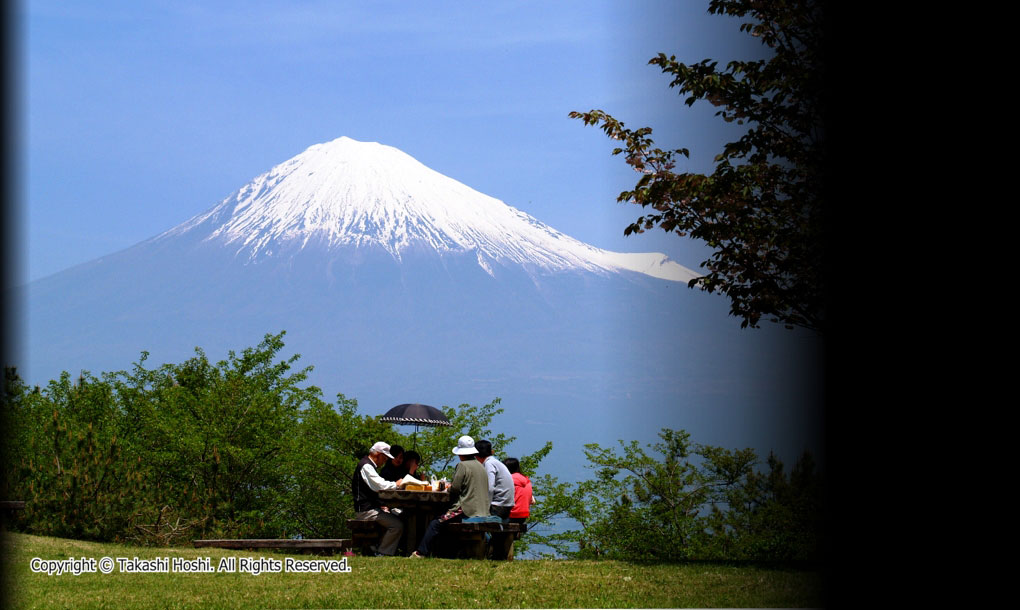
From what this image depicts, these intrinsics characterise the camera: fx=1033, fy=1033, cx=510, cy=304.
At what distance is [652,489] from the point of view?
52.0ft

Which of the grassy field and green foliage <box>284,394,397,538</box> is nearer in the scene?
the grassy field

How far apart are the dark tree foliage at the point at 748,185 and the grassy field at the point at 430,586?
6.91ft

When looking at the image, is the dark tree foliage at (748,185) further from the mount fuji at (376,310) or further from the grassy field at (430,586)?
the mount fuji at (376,310)

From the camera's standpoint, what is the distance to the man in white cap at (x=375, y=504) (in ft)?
33.7

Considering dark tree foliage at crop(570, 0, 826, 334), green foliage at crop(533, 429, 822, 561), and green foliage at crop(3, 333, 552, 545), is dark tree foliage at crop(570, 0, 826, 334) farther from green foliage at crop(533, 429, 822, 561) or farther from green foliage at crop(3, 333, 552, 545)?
green foliage at crop(3, 333, 552, 545)

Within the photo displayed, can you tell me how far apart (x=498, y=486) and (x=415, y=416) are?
5207mm

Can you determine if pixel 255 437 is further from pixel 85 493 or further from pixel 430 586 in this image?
pixel 430 586

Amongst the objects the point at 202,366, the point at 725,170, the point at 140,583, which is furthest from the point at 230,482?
the point at 725,170

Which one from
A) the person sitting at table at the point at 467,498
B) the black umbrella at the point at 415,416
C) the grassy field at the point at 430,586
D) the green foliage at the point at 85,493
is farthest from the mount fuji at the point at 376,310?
the grassy field at the point at 430,586

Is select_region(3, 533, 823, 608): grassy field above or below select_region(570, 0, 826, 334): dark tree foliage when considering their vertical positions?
below

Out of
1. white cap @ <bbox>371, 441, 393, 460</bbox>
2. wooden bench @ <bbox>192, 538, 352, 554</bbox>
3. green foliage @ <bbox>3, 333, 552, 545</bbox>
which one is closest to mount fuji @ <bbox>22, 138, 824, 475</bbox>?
green foliage @ <bbox>3, 333, 552, 545</bbox>

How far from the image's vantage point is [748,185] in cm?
895

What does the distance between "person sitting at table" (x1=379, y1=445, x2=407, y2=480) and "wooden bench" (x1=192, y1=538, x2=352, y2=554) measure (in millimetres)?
811

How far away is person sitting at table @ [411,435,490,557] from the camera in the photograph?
9.91 m
